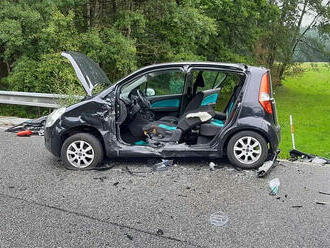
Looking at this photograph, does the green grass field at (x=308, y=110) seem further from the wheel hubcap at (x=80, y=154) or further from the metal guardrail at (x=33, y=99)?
the metal guardrail at (x=33, y=99)

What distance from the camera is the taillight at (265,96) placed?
571 centimetres

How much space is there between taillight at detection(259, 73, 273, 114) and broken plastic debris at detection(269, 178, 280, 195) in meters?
1.06

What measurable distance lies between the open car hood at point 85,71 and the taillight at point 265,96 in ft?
8.62

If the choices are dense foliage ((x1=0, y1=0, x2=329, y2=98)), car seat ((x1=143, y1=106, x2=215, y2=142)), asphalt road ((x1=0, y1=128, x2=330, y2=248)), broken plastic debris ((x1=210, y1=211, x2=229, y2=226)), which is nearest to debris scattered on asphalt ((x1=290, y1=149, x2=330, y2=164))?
asphalt road ((x1=0, y1=128, x2=330, y2=248))

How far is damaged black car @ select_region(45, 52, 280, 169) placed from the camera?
572 cm

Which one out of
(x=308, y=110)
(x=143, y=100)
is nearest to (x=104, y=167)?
(x=143, y=100)

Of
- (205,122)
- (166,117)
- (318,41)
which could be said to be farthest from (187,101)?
(318,41)

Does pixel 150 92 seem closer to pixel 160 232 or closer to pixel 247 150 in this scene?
pixel 247 150

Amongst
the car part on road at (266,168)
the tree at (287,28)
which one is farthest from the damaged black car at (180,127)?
the tree at (287,28)

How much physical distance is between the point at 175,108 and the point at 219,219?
3157 millimetres

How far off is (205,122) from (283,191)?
159cm

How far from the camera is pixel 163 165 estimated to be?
589 centimetres

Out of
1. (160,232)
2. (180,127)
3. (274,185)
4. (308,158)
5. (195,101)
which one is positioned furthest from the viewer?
(308,158)

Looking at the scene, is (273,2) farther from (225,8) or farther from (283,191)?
(283,191)
